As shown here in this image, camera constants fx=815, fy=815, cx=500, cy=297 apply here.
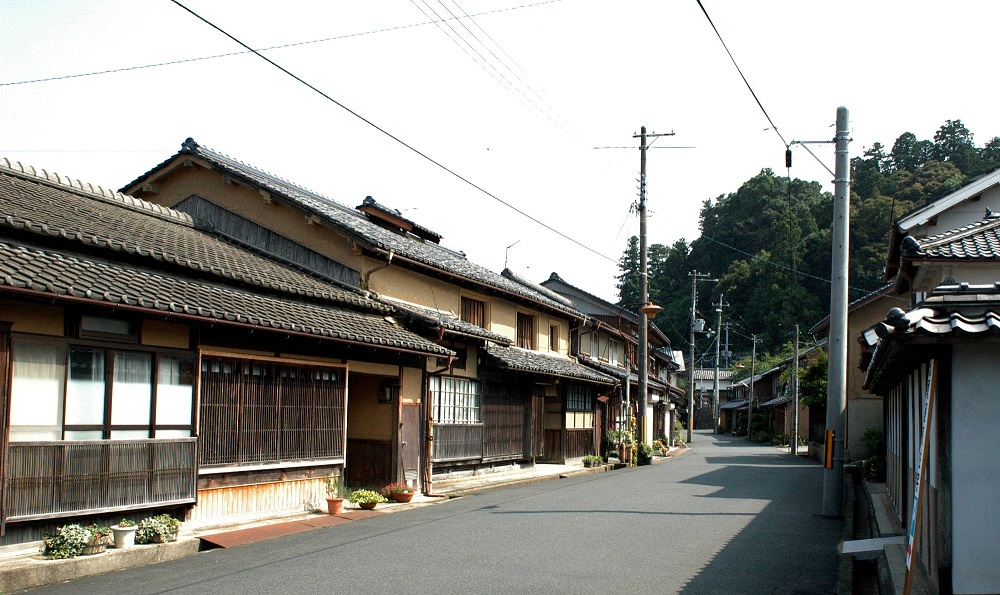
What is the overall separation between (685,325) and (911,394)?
6388 centimetres

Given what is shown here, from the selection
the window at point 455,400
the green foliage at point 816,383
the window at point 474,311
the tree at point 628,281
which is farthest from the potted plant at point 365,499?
the tree at point 628,281

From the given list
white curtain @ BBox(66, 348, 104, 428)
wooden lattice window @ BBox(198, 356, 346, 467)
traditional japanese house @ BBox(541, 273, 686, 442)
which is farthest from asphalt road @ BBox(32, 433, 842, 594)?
traditional japanese house @ BBox(541, 273, 686, 442)

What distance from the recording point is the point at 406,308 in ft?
61.8

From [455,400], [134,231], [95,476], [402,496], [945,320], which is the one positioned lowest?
[402,496]

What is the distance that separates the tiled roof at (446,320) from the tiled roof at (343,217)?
1.07 metres

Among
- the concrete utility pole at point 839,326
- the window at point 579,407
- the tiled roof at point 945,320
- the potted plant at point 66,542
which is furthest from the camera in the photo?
the window at point 579,407

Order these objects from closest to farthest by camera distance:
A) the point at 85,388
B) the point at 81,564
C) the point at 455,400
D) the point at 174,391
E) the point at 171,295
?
the point at 81,564, the point at 85,388, the point at 171,295, the point at 174,391, the point at 455,400

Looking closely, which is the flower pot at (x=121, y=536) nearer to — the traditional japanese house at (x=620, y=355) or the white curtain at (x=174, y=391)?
the white curtain at (x=174, y=391)

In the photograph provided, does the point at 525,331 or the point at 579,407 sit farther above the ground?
the point at 525,331

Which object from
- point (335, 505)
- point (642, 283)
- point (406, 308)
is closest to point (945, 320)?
point (335, 505)

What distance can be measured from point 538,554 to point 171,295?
6.09 metres

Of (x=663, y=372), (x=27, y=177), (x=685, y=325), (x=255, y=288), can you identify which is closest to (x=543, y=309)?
(x=255, y=288)

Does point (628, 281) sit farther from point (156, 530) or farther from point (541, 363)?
point (156, 530)

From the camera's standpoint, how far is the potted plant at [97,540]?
9383 mm
